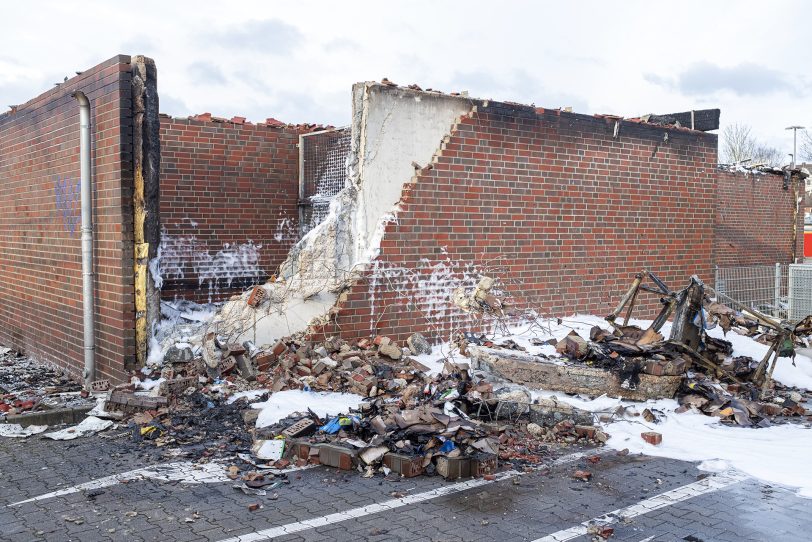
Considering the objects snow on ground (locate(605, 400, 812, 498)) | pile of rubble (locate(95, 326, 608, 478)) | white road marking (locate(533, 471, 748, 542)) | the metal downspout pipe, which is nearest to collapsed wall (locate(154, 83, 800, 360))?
pile of rubble (locate(95, 326, 608, 478))

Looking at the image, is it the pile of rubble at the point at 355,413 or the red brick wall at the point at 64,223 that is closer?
the pile of rubble at the point at 355,413

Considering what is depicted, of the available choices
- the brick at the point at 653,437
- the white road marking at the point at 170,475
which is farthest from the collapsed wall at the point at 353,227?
the brick at the point at 653,437

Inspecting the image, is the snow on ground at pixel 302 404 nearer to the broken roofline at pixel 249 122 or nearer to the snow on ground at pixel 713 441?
the snow on ground at pixel 713 441

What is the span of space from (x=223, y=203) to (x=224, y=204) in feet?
0.08

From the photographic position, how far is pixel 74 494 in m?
5.12

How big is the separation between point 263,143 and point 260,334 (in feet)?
16.2

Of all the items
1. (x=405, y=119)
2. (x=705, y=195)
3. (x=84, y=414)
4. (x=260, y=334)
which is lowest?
(x=84, y=414)

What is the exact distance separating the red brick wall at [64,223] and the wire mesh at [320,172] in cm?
428

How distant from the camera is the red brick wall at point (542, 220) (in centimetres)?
894

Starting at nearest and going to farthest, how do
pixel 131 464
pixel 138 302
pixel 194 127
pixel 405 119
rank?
1. pixel 131 464
2. pixel 138 302
3. pixel 405 119
4. pixel 194 127

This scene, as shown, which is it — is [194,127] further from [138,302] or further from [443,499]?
[443,499]

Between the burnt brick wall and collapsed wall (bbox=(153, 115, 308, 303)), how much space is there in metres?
9.63

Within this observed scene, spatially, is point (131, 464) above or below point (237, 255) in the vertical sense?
below

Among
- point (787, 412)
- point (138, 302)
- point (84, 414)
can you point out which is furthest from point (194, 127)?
point (787, 412)
